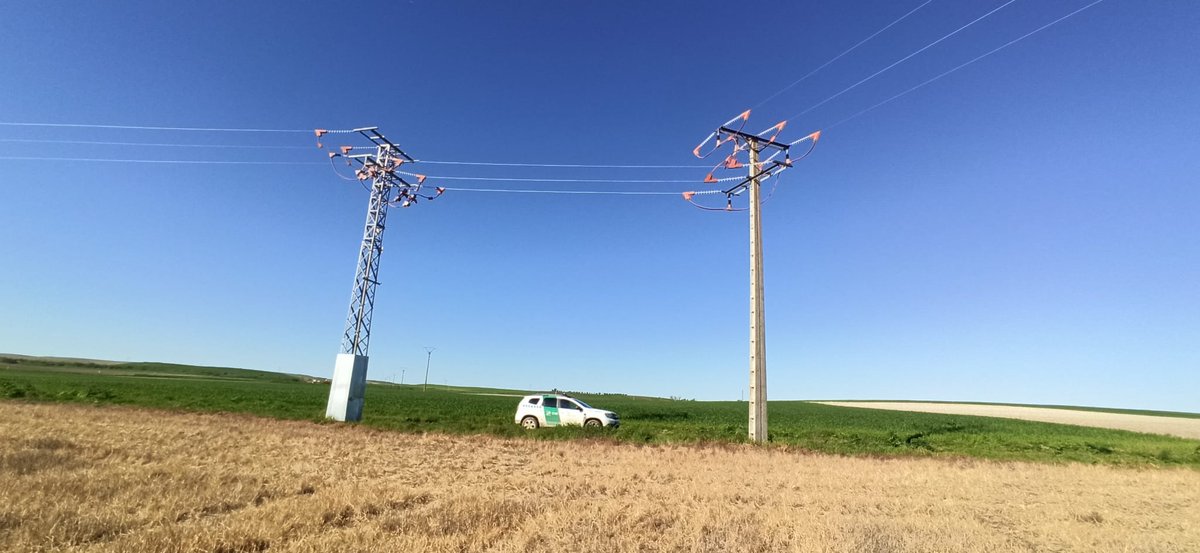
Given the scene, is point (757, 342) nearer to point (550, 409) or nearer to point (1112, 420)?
A: point (550, 409)

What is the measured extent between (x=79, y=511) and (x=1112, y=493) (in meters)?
19.4

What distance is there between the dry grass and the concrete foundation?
Result: 862cm

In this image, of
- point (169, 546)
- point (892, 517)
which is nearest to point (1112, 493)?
point (892, 517)

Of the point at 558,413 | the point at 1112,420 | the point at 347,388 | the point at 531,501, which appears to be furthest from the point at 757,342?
the point at 1112,420

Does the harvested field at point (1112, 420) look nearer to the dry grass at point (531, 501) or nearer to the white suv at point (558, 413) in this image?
the dry grass at point (531, 501)

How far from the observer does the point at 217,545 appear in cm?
587

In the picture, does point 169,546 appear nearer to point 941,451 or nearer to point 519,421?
point 519,421

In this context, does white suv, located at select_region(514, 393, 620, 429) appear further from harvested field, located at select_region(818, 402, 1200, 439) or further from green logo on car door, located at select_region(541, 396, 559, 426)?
harvested field, located at select_region(818, 402, 1200, 439)

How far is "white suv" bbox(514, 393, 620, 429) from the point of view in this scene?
2608 cm

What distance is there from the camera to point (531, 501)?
9.13 metres

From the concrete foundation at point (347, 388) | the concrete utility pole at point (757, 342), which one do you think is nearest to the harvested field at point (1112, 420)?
the concrete utility pole at point (757, 342)

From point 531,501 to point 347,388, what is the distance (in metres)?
20.0

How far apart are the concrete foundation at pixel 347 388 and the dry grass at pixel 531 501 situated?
28.3 ft

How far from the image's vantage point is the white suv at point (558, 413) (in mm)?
26078
